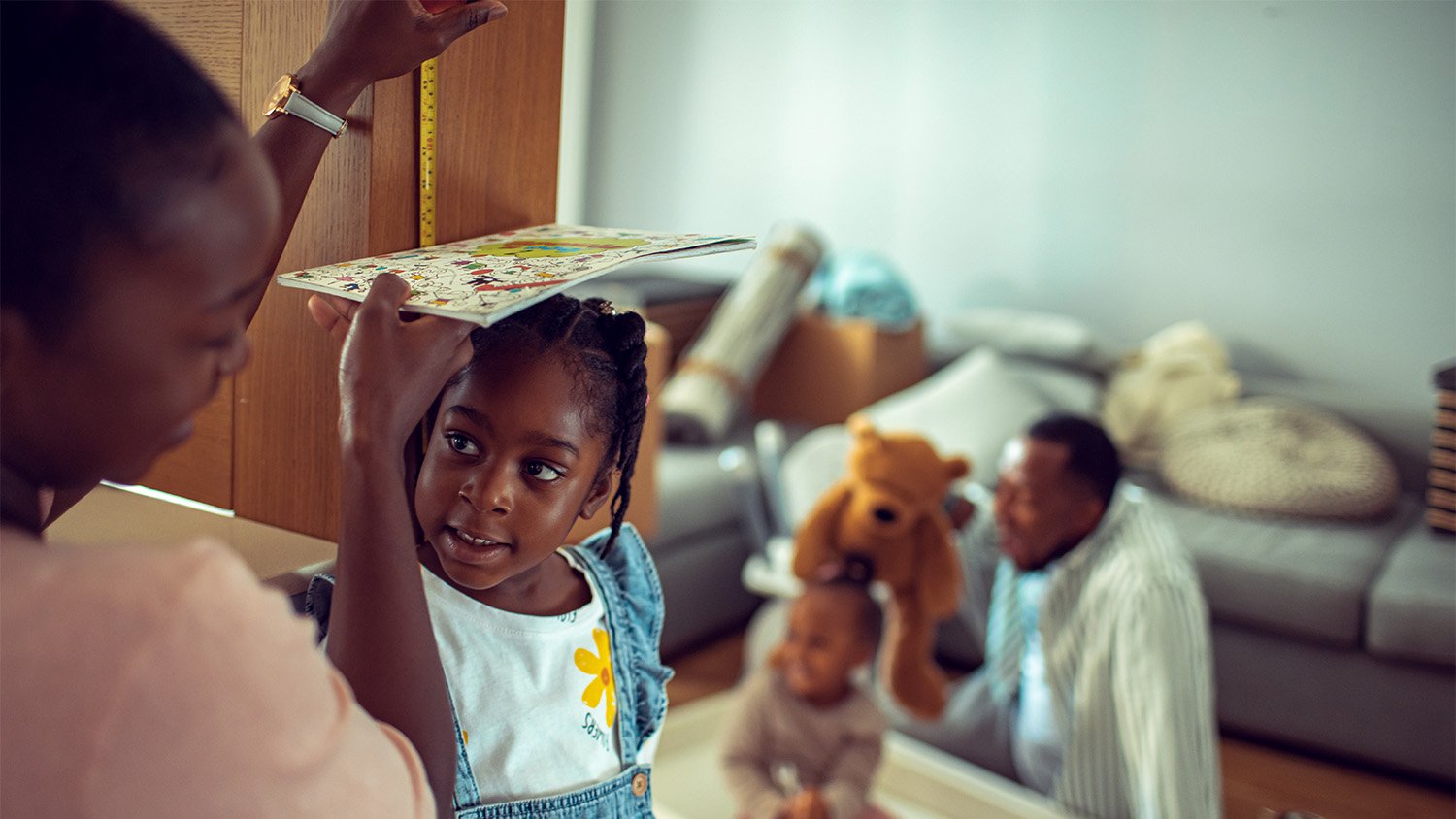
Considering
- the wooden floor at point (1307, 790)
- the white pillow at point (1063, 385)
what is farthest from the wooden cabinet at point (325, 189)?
the white pillow at point (1063, 385)

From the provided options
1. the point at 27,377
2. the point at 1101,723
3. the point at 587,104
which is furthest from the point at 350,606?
the point at 587,104

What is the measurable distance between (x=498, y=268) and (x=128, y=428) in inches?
10.4

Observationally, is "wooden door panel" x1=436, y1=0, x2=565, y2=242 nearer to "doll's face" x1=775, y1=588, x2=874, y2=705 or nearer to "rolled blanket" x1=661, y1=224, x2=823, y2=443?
"doll's face" x1=775, y1=588, x2=874, y2=705

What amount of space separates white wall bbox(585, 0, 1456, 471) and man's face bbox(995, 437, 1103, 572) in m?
1.06

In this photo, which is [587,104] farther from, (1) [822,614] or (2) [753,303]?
(1) [822,614]

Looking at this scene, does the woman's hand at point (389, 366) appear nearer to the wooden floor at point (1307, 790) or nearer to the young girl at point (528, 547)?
the young girl at point (528, 547)

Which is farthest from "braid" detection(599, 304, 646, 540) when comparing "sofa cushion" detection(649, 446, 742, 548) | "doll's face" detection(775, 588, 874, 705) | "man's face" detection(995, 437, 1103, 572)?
"sofa cushion" detection(649, 446, 742, 548)

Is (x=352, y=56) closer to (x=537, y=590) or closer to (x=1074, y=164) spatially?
(x=537, y=590)

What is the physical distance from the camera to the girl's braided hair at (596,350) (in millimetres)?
706

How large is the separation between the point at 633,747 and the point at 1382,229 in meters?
2.60

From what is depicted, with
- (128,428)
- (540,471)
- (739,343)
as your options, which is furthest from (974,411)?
(128,428)

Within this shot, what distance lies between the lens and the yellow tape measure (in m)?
0.77

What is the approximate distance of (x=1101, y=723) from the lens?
1775 millimetres

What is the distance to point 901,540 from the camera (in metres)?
1.86
